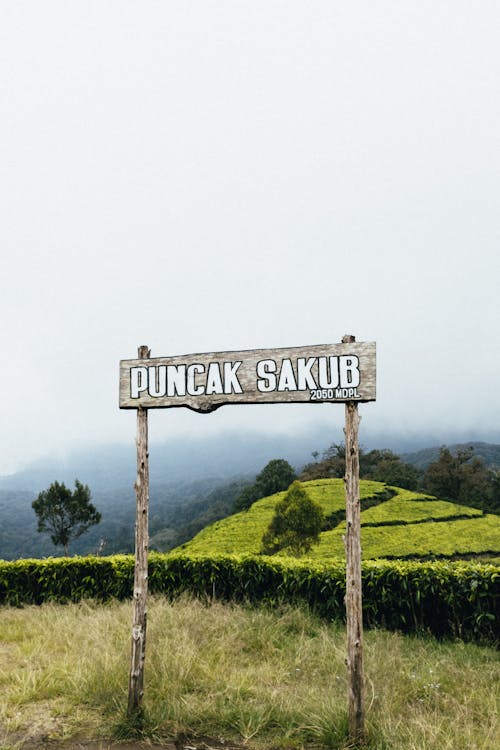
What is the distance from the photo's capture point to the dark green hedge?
8539 mm

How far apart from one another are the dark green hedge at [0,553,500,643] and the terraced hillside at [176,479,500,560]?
506 centimetres

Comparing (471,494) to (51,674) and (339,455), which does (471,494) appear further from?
(51,674)

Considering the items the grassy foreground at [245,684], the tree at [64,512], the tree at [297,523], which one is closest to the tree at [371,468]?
the tree at [64,512]

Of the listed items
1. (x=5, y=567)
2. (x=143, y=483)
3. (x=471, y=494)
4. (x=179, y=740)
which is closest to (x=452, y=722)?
(x=179, y=740)

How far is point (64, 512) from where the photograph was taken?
103 feet

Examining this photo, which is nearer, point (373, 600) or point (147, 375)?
point (147, 375)

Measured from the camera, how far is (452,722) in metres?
4.88

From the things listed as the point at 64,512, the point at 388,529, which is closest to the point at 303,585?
the point at 388,529

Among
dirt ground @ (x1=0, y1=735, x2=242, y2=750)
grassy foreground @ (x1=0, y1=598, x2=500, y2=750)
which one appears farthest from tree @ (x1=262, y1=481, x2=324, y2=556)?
dirt ground @ (x1=0, y1=735, x2=242, y2=750)

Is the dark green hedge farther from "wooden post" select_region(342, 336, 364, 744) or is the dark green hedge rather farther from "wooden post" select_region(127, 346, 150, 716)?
"wooden post" select_region(127, 346, 150, 716)

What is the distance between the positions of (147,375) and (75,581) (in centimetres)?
699

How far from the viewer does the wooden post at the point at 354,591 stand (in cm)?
479

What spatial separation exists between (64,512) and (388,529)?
19233mm

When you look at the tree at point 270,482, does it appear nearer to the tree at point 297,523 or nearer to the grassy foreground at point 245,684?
the tree at point 297,523
